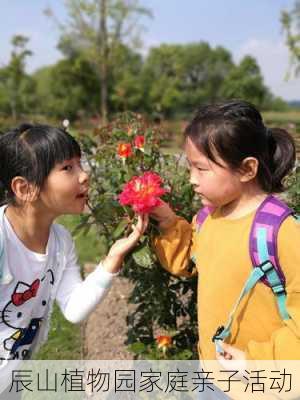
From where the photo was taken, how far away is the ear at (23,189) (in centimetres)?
147

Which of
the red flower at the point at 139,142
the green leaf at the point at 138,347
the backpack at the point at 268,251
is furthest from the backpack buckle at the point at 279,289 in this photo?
the green leaf at the point at 138,347

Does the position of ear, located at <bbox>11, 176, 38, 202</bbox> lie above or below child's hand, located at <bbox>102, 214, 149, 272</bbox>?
above

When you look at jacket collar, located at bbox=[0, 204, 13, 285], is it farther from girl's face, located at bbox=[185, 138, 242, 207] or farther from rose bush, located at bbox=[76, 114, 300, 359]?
girl's face, located at bbox=[185, 138, 242, 207]

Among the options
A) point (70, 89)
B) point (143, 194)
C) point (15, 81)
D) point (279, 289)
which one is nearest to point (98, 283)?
point (143, 194)

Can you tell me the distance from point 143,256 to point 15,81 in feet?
63.2

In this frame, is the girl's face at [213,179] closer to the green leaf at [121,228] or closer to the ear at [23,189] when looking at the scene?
the green leaf at [121,228]

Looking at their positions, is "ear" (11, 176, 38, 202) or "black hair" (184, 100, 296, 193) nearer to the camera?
"black hair" (184, 100, 296, 193)

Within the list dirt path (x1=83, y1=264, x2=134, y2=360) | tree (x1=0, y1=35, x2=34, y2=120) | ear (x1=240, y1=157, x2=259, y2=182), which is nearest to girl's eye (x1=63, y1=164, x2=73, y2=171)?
ear (x1=240, y1=157, x2=259, y2=182)

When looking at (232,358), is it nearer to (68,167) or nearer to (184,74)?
(68,167)

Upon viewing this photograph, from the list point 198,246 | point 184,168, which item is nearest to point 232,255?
point 198,246

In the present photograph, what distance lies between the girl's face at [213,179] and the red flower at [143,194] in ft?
0.36

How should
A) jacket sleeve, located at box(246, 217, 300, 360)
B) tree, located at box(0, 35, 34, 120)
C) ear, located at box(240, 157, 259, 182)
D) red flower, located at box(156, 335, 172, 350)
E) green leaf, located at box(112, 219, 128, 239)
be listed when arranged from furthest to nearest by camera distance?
tree, located at box(0, 35, 34, 120) < red flower, located at box(156, 335, 172, 350) < green leaf, located at box(112, 219, 128, 239) < ear, located at box(240, 157, 259, 182) < jacket sleeve, located at box(246, 217, 300, 360)

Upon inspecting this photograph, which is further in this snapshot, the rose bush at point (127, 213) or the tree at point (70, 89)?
the tree at point (70, 89)

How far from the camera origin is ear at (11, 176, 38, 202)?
4.83 feet
